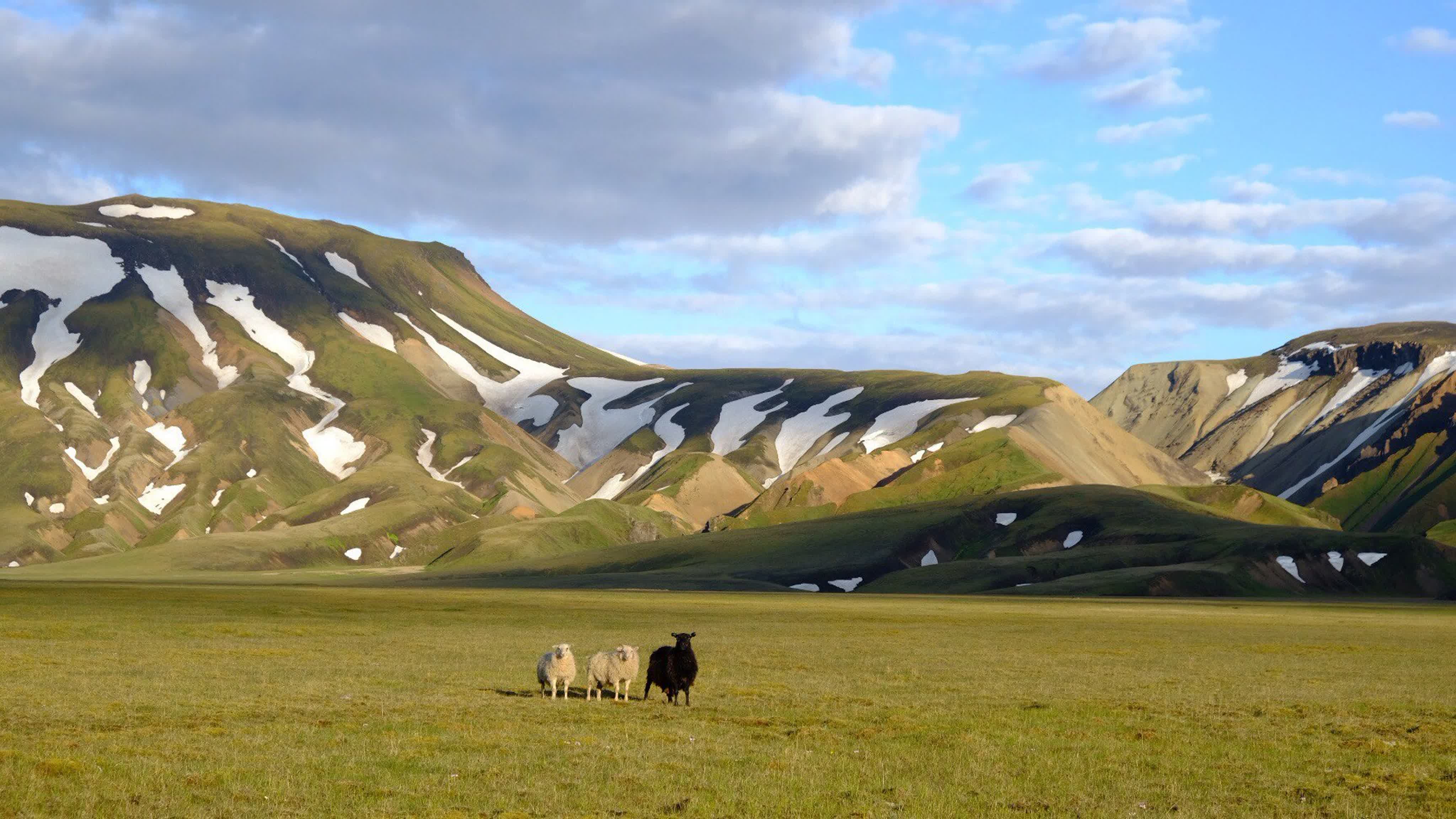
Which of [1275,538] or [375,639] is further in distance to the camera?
[1275,538]

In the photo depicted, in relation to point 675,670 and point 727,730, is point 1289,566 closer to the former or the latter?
point 675,670

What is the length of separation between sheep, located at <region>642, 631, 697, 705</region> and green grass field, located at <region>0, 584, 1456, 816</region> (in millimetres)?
681

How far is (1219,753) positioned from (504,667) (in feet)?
72.4

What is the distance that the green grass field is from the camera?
19031 mm

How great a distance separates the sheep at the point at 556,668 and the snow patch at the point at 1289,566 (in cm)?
13493

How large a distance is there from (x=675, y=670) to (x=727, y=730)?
A: 5329 mm

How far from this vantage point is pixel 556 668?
31656 millimetres

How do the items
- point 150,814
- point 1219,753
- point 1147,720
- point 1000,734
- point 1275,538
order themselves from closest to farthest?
point 150,814
point 1219,753
point 1000,734
point 1147,720
point 1275,538

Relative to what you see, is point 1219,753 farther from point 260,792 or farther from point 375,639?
point 375,639

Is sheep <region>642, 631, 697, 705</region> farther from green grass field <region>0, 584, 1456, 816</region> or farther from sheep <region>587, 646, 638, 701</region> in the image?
green grass field <region>0, 584, 1456, 816</region>

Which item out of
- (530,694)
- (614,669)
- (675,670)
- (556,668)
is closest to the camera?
(675,670)

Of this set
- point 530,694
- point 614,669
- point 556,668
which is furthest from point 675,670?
point 530,694

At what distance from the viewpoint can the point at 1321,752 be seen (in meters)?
24.1

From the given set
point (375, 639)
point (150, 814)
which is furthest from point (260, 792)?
point (375, 639)
